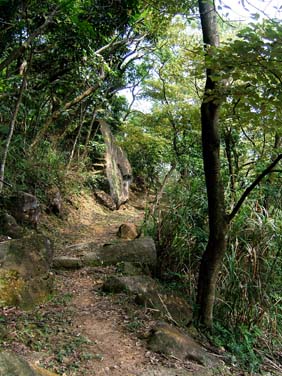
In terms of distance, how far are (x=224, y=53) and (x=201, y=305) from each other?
246 centimetres

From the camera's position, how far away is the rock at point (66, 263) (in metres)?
4.33

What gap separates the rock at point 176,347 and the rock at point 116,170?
6.76 metres

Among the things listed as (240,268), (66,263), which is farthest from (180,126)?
(240,268)

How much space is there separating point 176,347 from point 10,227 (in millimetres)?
3121

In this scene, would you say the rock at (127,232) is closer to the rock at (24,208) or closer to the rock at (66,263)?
the rock at (24,208)

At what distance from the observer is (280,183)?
466 cm

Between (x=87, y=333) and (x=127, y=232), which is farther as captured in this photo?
(x=127, y=232)

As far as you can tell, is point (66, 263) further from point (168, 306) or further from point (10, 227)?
point (168, 306)

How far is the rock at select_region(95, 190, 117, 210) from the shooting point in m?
9.05

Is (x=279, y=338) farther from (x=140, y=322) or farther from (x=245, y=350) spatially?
(x=140, y=322)

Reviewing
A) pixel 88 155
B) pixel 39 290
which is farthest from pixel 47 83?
pixel 39 290

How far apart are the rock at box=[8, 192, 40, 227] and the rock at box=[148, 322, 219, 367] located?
127 inches

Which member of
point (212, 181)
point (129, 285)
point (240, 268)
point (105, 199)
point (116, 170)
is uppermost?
point (116, 170)

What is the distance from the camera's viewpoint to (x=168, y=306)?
360 centimetres
